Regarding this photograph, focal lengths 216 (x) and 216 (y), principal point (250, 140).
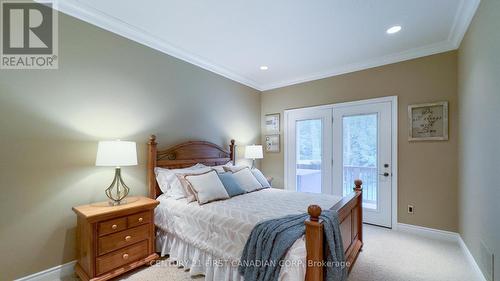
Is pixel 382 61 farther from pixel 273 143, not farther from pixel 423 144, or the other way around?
pixel 273 143

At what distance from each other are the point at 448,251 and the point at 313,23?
3.26m

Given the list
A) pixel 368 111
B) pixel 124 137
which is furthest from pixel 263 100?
pixel 124 137

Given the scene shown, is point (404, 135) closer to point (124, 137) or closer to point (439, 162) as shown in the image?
point (439, 162)

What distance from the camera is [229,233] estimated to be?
6.37 ft

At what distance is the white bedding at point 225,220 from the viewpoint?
1875 mm

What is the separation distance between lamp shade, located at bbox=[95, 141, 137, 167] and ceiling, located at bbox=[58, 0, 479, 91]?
4.61 ft

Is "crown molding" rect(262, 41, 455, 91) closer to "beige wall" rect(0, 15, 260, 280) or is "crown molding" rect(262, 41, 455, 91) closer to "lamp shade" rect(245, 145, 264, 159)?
"lamp shade" rect(245, 145, 264, 159)

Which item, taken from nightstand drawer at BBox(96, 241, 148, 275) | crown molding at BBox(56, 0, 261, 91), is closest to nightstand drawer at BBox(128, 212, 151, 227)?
nightstand drawer at BBox(96, 241, 148, 275)

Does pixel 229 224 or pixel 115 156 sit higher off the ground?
pixel 115 156

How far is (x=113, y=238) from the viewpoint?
2.08 metres

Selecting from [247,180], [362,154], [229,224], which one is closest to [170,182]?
[247,180]

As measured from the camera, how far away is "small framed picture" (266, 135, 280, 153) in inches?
187

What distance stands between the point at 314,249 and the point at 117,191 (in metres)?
2.04

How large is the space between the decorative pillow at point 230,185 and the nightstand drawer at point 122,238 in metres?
0.98
